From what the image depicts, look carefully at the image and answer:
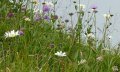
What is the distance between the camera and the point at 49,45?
3.29 metres

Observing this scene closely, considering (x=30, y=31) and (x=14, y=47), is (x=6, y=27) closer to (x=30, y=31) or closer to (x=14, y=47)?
(x=30, y=31)

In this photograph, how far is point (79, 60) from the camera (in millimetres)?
3104

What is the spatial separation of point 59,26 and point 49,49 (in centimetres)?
70

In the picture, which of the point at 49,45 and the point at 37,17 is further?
the point at 37,17

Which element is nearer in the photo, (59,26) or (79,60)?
(79,60)

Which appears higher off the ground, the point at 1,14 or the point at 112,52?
the point at 1,14

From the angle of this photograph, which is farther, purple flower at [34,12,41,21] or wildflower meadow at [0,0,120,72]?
purple flower at [34,12,41,21]

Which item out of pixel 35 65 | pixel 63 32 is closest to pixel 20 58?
pixel 35 65

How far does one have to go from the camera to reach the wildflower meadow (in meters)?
2.78

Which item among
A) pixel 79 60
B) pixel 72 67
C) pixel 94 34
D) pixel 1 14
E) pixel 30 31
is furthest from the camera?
pixel 1 14

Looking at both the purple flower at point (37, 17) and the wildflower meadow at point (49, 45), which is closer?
the wildflower meadow at point (49, 45)

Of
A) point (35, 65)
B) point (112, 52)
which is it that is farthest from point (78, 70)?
point (112, 52)

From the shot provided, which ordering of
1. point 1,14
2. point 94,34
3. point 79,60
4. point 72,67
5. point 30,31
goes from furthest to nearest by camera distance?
point 1,14 → point 94,34 → point 30,31 → point 79,60 → point 72,67

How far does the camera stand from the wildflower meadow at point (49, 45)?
2.78 meters
